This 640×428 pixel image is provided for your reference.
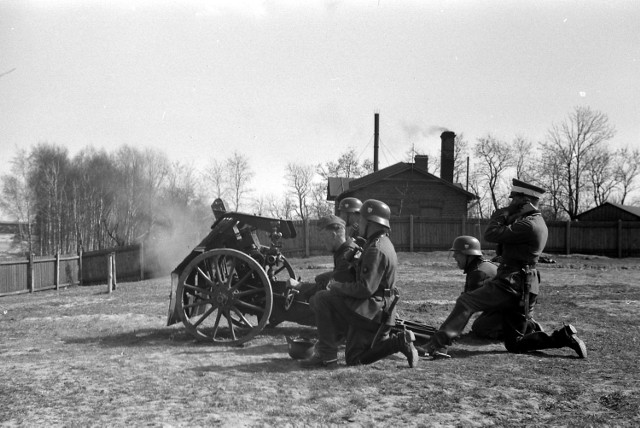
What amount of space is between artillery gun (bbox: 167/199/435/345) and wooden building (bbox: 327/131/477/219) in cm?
2523

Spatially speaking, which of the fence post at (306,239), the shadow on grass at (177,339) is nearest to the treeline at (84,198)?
the fence post at (306,239)

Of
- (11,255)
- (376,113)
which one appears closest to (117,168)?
(11,255)

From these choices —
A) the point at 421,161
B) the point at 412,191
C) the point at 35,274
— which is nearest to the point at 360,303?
the point at 35,274

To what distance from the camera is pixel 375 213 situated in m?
5.38

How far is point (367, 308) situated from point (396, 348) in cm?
45

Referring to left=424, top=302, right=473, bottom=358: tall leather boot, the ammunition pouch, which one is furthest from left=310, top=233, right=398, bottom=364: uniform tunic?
the ammunition pouch

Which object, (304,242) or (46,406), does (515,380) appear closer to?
(46,406)

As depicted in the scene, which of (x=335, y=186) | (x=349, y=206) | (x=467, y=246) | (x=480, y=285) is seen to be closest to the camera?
(x=349, y=206)

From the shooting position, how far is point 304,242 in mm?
27188

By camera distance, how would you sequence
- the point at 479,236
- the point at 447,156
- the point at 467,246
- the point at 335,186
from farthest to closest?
the point at 335,186
the point at 447,156
the point at 479,236
the point at 467,246

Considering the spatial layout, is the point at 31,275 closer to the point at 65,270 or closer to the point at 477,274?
the point at 65,270

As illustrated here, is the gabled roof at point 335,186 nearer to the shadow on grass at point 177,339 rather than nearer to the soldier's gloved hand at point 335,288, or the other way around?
the shadow on grass at point 177,339

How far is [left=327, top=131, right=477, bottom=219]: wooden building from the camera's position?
1278 inches

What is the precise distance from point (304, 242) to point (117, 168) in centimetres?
2533
